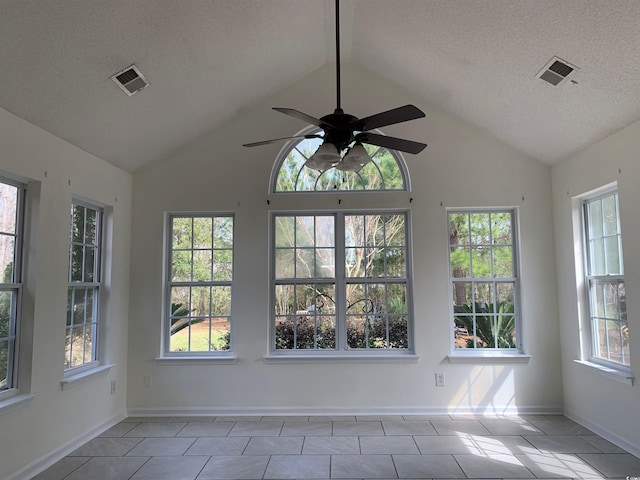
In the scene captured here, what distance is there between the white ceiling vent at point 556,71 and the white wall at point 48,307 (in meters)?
3.89

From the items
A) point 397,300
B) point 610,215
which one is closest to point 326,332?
point 397,300

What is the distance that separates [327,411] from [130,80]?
3.56 metres

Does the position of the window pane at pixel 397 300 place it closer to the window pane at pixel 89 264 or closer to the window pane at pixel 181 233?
the window pane at pixel 181 233

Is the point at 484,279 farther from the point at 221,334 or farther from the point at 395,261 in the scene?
the point at 221,334

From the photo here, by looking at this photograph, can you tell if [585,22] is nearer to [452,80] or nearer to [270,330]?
[452,80]

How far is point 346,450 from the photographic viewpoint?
3.46m

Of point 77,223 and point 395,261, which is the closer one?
point 77,223

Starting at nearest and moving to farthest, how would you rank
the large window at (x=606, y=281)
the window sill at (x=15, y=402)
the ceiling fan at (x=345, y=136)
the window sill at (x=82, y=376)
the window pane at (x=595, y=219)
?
the ceiling fan at (x=345, y=136)
the window sill at (x=15, y=402)
the window sill at (x=82, y=376)
the large window at (x=606, y=281)
the window pane at (x=595, y=219)

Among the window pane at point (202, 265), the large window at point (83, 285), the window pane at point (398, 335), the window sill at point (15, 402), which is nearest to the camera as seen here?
the window sill at point (15, 402)

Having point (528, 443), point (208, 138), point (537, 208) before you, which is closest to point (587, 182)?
point (537, 208)

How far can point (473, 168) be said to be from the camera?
15.0 ft

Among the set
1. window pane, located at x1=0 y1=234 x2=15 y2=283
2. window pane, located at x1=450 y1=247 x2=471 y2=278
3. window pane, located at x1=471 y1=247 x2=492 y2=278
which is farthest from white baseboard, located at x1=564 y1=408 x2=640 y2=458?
window pane, located at x1=0 y1=234 x2=15 y2=283

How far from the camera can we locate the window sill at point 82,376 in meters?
3.51

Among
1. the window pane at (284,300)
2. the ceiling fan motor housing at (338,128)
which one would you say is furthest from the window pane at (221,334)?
the ceiling fan motor housing at (338,128)
